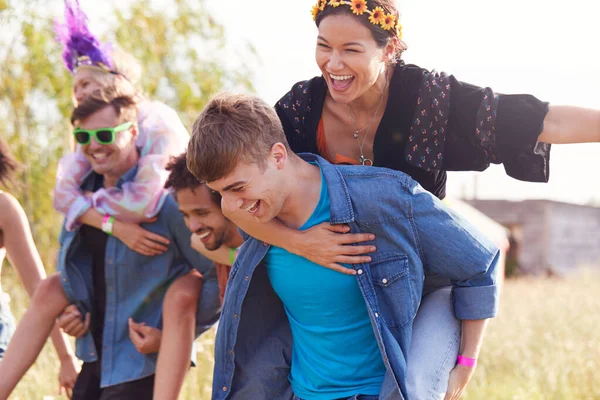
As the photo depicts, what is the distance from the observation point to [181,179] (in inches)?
151

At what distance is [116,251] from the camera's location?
428 centimetres

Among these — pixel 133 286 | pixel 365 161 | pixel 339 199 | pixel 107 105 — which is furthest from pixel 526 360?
pixel 339 199

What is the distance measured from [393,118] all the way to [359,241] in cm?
73

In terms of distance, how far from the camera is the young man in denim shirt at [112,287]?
13.8 feet

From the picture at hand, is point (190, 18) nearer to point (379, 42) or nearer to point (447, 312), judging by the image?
point (379, 42)

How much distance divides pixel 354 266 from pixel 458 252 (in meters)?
0.38

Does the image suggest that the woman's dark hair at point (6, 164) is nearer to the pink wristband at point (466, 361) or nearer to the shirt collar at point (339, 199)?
the shirt collar at point (339, 199)

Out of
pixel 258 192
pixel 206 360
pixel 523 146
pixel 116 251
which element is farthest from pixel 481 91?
pixel 206 360

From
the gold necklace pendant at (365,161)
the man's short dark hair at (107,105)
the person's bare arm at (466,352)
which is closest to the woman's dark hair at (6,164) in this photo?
the man's short dark hair at (107,105)

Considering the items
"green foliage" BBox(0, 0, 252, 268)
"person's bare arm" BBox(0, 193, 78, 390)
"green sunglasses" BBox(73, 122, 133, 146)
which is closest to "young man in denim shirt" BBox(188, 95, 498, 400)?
"green sunglasses" BBox(73, 122, 133, 146)

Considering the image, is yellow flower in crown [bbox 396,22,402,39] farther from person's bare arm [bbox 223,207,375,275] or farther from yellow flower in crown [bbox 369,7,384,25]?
person's bare arm [bbox 223,207,375,275]

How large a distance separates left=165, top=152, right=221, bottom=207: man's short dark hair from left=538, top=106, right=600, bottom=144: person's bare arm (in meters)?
1.51

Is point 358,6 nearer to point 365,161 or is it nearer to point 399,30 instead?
point 399,30

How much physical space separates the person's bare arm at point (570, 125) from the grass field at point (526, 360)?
10.1ft
